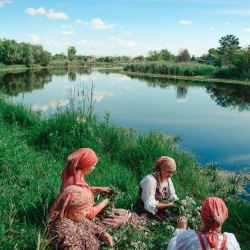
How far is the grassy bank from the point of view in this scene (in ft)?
10.4

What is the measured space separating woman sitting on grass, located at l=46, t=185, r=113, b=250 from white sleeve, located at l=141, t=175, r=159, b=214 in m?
0.94

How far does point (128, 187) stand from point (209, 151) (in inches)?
176

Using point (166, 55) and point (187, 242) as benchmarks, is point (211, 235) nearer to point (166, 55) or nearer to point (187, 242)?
point (187, 242)

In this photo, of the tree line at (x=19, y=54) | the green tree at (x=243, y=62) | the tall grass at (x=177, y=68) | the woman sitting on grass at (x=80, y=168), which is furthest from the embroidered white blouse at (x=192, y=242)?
the tree line at (x=19, y=54)

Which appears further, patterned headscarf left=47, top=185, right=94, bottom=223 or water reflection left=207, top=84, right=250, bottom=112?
water reflection left=207, top=84, right=250, bottom=112

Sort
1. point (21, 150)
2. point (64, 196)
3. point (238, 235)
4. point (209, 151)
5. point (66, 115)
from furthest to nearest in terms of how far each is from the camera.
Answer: point (209, 151), point (66, 115), point (21, 150), point (238, 235), point (64, 196)

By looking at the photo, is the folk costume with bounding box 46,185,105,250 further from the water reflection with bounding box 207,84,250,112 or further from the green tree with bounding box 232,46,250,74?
the green tree with bounding box 232,46,250,74

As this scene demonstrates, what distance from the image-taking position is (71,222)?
2605 mm

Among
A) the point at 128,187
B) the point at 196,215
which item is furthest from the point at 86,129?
the point at 196,215

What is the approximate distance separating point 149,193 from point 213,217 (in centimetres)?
151

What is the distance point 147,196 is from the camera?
3.55 meters

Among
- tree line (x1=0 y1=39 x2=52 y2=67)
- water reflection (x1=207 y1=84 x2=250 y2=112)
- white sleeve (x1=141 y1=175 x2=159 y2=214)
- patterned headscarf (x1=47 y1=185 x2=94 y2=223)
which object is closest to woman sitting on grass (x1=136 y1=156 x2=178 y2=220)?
white sleeve (x1=141 y1=175 x2=159 y2=214)

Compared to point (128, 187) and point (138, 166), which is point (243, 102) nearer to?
point (138, 166)

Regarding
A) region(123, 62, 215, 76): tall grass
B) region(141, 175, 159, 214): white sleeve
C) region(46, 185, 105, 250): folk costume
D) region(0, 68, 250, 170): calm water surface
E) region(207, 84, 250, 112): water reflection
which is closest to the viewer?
region(46, 185, 105, 250): folk costume
